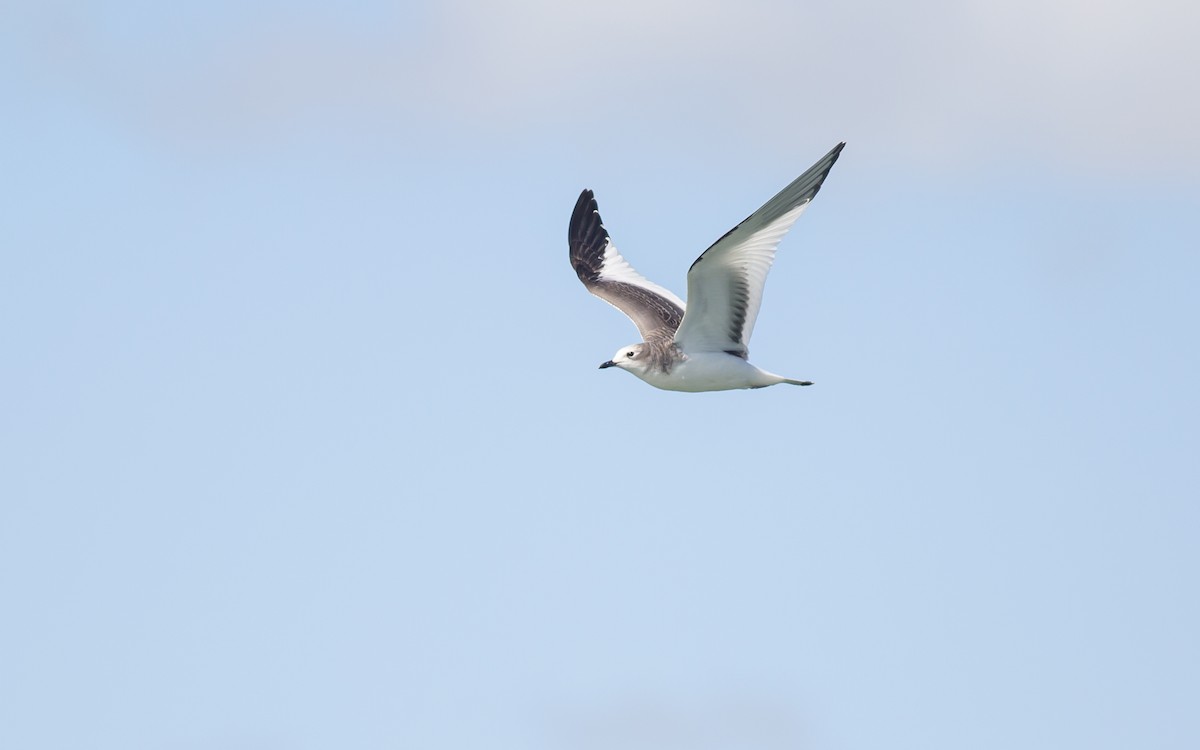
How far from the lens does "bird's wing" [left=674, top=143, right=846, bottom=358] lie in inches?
1003

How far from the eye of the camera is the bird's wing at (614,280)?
3059cm

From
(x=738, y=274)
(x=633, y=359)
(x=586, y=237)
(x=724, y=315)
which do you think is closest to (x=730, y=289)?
(x=738, y=274)

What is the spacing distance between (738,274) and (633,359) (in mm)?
2466

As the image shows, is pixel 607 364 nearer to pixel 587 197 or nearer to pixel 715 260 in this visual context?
pixel 715 260

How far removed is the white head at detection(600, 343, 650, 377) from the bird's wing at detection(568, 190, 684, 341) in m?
0.89

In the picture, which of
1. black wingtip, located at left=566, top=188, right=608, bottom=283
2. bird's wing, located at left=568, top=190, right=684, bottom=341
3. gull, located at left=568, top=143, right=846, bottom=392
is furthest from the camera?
black wingtip, located at left=566, top=188, right=608, bottom=283

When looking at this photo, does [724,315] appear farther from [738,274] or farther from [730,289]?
[738,274]

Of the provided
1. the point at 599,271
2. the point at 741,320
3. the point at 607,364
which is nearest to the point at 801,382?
the point at 741,320

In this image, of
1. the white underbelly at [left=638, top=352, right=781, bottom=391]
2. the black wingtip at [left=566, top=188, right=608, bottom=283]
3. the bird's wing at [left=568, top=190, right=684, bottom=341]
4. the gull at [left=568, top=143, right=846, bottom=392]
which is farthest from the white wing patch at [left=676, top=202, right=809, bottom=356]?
the black wingtip at [left=566, top=188, right=608, bottom=283]

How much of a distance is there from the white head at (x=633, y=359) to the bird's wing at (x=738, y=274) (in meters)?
0.66

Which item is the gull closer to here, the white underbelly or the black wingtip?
the white underbelly

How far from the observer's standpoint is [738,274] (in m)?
26.4

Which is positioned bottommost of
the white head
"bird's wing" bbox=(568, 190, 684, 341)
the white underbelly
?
the white underbelly

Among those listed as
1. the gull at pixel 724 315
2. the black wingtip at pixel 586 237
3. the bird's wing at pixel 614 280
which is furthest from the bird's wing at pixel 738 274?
the black wingtip at pixel 586 237
